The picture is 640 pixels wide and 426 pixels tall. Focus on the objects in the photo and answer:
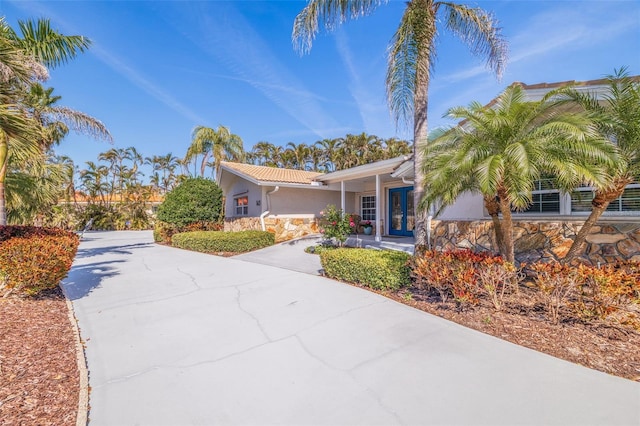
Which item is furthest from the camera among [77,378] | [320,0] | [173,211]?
[173,211]

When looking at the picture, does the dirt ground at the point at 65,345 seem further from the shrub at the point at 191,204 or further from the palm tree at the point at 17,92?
the shrub at the point at 191,204

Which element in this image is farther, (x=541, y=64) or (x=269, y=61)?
(x=269, y=61)

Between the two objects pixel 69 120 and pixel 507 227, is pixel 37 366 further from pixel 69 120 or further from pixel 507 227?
pixel 69 120

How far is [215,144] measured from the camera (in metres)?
23.5

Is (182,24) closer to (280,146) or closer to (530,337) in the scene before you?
(530,337)

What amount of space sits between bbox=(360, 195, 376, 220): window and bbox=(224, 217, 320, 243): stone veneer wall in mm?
2860

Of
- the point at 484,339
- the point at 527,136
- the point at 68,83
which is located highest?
the point at 68,83

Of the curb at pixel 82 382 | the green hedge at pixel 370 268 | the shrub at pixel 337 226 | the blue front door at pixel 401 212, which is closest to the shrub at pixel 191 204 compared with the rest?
the shrub at pixel 337 226

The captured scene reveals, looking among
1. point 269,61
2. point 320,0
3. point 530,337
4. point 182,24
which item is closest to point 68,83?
point 182,24

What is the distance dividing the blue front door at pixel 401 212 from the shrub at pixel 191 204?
9.54m

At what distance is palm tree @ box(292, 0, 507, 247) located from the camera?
688 centimetres

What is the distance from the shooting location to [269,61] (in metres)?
12.5

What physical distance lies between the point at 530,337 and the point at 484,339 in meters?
0.63

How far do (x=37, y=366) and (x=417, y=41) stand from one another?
347 inches
